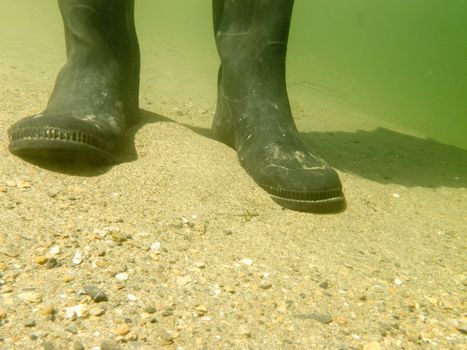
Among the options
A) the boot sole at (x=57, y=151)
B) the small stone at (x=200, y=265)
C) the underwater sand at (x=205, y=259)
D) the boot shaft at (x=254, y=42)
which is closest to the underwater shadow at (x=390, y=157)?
the underwater sand at (x=205, y=259)

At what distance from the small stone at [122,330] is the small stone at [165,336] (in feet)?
0.27

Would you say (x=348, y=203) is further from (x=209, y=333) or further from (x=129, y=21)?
(x=129, y=21)

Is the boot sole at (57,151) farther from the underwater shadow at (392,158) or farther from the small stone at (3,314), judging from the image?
the underwater shadow at (392,158)

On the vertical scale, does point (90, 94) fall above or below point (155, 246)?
above

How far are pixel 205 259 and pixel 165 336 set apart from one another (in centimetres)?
38

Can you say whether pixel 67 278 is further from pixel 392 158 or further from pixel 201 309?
pixel 392 158

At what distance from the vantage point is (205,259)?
4.55 feet

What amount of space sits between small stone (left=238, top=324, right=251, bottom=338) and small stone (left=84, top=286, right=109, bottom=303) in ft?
1.21

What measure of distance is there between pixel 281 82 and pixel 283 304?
136cm

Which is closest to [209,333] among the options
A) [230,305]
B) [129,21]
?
[230,305]

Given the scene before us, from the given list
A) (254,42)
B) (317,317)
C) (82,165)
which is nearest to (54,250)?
(82,165)

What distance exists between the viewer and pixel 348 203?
2074 mm

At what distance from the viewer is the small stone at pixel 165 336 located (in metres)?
1.03

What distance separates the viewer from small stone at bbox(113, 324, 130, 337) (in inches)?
40.2
